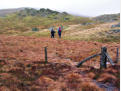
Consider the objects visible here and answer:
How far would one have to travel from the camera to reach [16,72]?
8633 mm

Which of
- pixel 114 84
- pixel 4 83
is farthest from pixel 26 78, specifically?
pixel 114 84

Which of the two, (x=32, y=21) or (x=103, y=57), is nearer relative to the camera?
(x=103, y=57)

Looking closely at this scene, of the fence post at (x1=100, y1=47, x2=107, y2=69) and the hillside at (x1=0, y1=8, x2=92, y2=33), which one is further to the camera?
the hillside at (x1=0, y1=8, x2=92, y2=33)

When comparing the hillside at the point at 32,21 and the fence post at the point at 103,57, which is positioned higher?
the hillside at the point at 32,21

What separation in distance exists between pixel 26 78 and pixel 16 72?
5.12 ft

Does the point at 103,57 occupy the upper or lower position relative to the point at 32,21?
lower

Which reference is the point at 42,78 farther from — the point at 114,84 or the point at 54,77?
the point at 114,84

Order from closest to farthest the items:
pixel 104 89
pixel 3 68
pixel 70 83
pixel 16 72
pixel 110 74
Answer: pixel 104 89
pixel 70 83
pixel 110 74
pixel 16 72
pixel 3 68

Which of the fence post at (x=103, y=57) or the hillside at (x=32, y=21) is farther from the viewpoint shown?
the hillside at (x=32, y=21)

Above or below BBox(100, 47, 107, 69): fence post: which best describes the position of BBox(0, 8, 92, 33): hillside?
above

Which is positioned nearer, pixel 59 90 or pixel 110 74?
pixel 59 90

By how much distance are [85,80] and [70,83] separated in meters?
0.88

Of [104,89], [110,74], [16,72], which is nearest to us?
[104,89]

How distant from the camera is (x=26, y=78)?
744 centimetres
